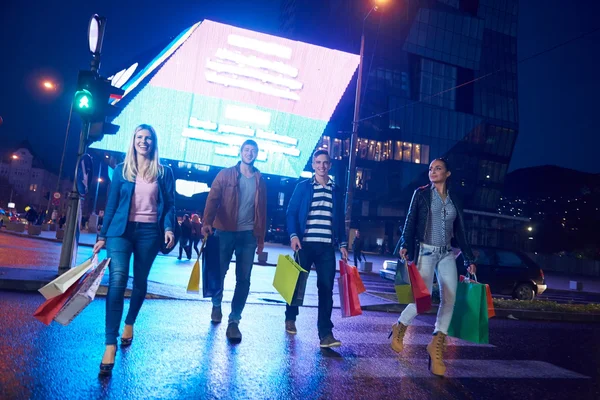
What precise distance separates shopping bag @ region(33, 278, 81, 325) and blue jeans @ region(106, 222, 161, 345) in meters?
0.30

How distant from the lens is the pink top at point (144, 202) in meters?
3.55

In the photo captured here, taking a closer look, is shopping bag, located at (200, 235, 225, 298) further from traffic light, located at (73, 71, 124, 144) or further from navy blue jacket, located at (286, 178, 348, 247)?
traffic light, located at (73, 71, 124, 144)

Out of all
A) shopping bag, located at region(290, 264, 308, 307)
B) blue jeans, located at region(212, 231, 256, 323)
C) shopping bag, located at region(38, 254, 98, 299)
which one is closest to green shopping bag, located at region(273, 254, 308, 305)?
shopping bag, located at region(290, 264, 308, 307)

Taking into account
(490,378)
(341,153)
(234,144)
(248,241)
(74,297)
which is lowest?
(490,378)

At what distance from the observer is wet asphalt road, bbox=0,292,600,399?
2.94m

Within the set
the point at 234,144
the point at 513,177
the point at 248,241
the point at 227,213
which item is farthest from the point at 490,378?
the point at 513,177

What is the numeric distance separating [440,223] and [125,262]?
109 inches

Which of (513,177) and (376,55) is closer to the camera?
(376,55)

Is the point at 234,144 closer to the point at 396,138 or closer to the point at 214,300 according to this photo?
the point at 214,300

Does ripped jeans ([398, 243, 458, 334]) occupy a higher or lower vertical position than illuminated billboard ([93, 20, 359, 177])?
lower

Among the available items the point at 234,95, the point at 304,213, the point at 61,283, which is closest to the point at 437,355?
the point at 304,213

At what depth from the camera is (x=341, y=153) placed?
5056cm

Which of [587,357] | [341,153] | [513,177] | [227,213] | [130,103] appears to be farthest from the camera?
[513,177]

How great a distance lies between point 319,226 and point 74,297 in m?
2.36
